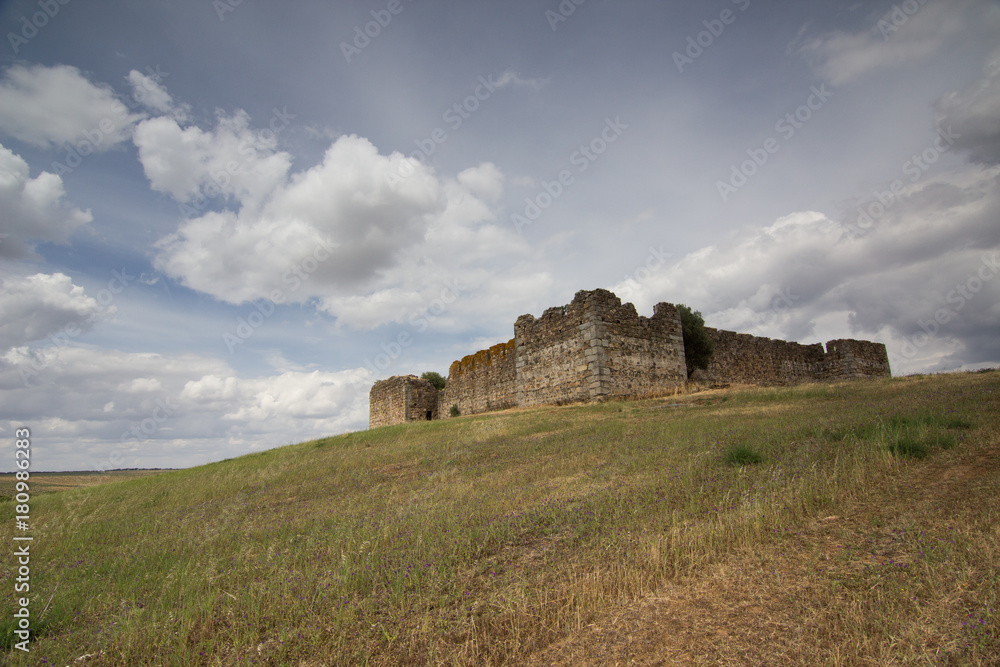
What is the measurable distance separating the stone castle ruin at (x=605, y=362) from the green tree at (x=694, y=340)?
83 cm

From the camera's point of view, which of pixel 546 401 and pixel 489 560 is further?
pixel 546 401

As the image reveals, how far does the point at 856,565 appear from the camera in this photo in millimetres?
3693

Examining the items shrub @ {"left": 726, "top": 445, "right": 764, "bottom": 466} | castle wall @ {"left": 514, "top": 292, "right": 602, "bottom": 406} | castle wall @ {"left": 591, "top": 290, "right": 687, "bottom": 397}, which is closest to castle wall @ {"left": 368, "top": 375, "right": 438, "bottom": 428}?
castle wall @ {"left": 514, "top": 292, "right": 602, "bottom": 406}

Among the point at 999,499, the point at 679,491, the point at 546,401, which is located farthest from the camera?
the point at 546,401

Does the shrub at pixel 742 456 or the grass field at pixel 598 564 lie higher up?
the shrub at pixel 742 456

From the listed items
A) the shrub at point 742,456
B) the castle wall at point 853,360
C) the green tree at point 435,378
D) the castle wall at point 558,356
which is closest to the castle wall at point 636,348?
the castle wall at point 558,356

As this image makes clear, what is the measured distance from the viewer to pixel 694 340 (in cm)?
2298

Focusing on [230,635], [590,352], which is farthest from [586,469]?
[590,352]

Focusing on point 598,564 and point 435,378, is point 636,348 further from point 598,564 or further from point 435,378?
point 435,378

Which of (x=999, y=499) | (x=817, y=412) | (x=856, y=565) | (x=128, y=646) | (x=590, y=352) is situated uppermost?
(x=590, y=352)

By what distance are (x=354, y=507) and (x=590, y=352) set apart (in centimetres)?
1218

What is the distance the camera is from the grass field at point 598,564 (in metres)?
3.17

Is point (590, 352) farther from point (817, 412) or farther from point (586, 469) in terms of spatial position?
point (586, 469)

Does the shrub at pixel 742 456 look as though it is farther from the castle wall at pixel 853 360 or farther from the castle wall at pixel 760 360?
the castle wall at pixel 853 360
